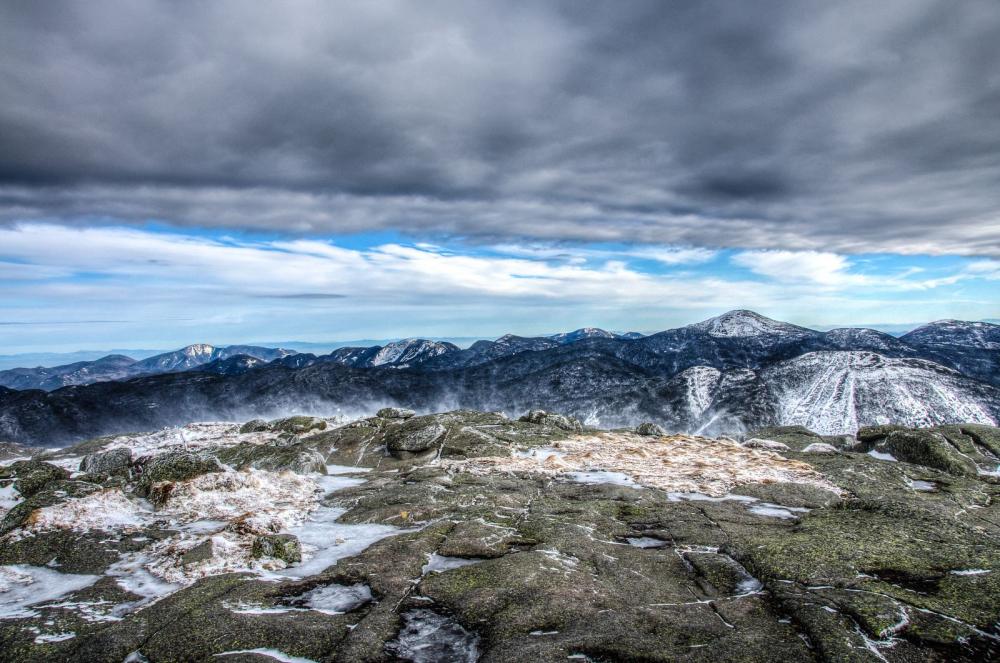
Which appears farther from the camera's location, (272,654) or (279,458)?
(279,458)

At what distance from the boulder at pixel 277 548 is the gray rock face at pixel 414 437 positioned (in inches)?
1100

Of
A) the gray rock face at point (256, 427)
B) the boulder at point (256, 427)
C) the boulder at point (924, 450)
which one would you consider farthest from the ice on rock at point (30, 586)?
the boulder at point (924, 450)

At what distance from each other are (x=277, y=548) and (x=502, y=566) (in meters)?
9.08

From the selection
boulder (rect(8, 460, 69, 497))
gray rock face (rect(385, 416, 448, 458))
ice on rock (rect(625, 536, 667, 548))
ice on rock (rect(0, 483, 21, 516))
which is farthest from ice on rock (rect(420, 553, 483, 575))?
gray rock face (rect(385, 416, 448, 458))

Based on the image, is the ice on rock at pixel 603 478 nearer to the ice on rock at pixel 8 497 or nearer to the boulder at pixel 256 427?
the ice on rock at pixel 8 497

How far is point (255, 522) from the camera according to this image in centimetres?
2253

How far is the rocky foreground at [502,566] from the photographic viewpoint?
12141mm

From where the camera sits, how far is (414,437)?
49.2m

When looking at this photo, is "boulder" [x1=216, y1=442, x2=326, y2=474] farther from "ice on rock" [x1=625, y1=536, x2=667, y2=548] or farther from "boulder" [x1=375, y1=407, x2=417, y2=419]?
"ice on rock" [x1=625, y1=536, x2=667, y2=548]

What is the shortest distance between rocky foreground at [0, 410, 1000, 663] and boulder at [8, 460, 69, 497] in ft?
0.70

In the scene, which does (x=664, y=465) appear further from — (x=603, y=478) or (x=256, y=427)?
A: (x=256, y=427)

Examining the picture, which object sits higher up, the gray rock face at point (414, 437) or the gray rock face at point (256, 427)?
the gray rock face at point (414, 437)

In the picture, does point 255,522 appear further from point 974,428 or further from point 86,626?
point 974,428

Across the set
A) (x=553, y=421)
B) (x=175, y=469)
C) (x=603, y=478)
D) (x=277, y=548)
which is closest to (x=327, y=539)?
(x=277, y=548)
